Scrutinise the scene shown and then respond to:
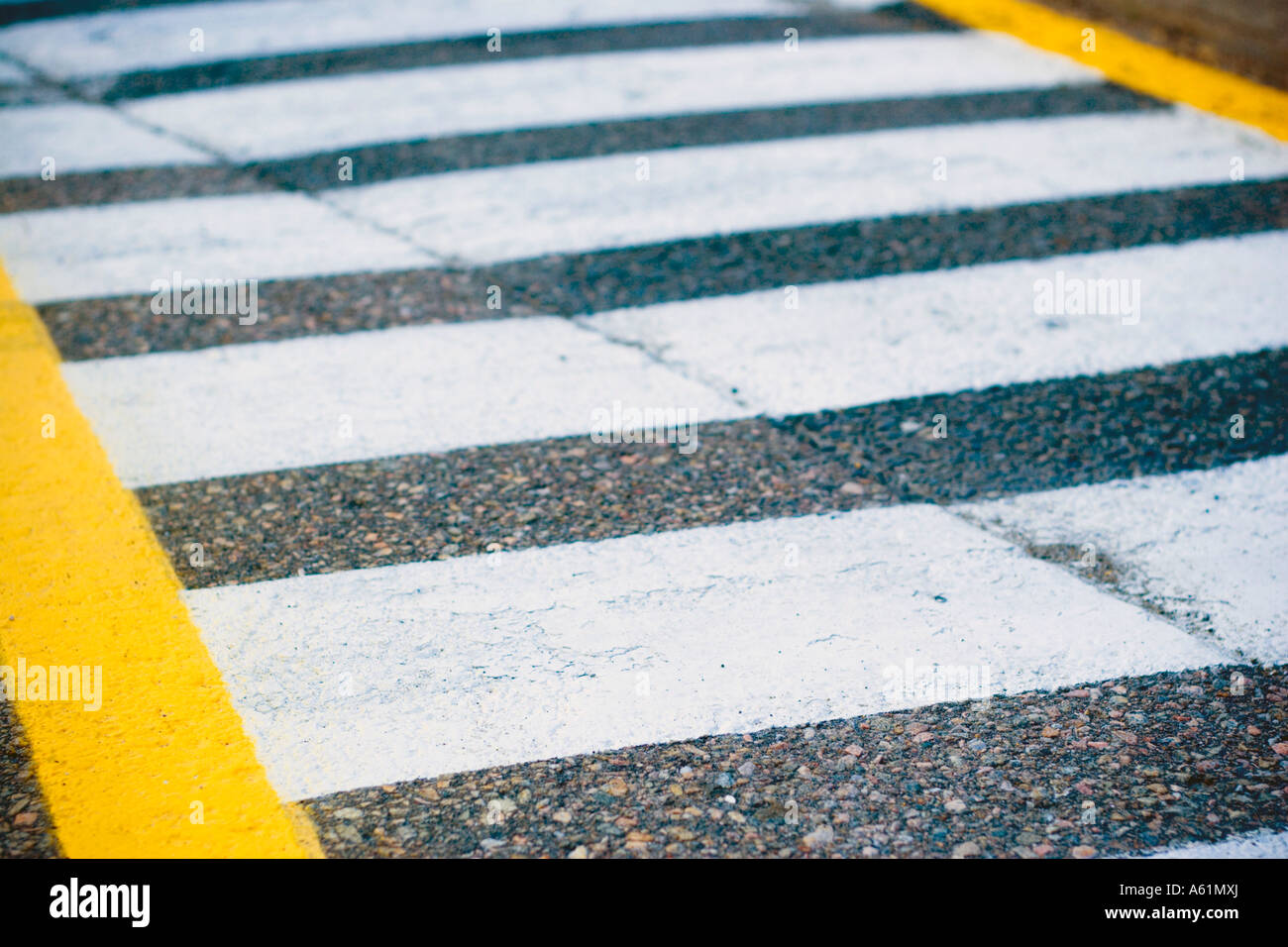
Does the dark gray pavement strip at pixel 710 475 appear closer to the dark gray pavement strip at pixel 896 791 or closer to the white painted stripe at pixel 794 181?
the dark gray pavement strip at pixel 896 791

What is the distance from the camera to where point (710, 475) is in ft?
11.5

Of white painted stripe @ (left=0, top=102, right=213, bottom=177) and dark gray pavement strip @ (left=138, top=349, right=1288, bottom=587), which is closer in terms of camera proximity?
dark gray pavement strip @ (left=138, top=349, right=1288, bottom=587)

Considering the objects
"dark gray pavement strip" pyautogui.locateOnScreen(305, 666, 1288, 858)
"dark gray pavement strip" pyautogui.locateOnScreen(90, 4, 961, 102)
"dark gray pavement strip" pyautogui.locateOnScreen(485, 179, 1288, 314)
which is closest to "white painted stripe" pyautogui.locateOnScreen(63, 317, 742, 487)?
"dark gray pavement strip" pyautogui.locateOnScreen(485, 179, 1288, 314)

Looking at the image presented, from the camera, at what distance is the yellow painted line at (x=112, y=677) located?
237 centimetres

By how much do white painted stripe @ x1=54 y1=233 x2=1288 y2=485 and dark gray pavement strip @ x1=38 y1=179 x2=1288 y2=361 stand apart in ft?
0.38

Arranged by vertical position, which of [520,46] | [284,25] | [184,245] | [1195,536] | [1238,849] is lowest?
[1238,849]

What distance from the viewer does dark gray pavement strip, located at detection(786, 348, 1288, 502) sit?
138 inches

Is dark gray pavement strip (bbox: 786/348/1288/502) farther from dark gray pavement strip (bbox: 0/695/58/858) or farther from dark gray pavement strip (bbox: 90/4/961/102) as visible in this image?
dark gray pavement strip (bbox: 90/4/961/102)

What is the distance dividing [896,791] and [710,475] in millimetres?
1239

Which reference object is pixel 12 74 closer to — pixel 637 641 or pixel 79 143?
pixel 79 143

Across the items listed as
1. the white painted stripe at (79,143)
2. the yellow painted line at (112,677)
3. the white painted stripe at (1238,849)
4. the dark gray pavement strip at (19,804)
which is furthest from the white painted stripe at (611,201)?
the white painted stripe at (1238,849)

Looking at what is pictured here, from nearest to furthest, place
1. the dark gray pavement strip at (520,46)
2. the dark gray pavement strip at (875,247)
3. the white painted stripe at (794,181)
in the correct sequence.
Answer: the dark gray pavement strip at (875,247) < the white painted stripe at (794,181) < the dark gray pavement strip at (520,46)

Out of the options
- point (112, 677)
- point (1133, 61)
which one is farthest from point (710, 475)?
point (1133, 61)
